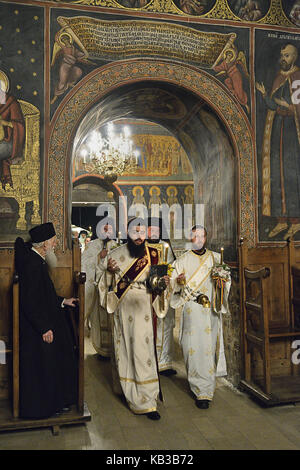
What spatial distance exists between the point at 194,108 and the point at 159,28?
114cm

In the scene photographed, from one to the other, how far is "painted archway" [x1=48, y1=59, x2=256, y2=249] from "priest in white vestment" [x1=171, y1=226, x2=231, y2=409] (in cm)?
88

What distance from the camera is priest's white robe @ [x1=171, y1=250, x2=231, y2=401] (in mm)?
4930

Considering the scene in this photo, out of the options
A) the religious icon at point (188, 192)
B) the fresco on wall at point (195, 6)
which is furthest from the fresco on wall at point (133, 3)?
the religious icon at point (188, 192)

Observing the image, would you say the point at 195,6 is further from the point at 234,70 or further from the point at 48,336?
the point at 48,336

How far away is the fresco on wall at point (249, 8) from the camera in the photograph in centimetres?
578

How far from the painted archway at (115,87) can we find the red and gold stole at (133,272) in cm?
92

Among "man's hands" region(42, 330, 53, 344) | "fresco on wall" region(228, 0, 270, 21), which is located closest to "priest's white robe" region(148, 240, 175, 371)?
"man's hands" region(42, 330, 53, 344)

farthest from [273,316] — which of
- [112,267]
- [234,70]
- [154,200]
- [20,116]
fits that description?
[154,200]

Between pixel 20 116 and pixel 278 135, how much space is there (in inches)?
135

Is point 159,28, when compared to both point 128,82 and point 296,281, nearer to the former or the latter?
point 128,82

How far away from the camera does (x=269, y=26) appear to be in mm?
5852

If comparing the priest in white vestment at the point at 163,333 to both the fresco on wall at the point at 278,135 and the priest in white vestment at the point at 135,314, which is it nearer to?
the priest in white vestment at the point at 135,314

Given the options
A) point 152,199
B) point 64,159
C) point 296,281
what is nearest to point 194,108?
point 64,159

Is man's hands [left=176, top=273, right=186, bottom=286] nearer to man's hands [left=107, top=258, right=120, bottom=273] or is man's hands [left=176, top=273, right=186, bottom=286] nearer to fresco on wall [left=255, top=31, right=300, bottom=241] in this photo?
man's hands [left=107, top=258, right=120, bottom=273]
